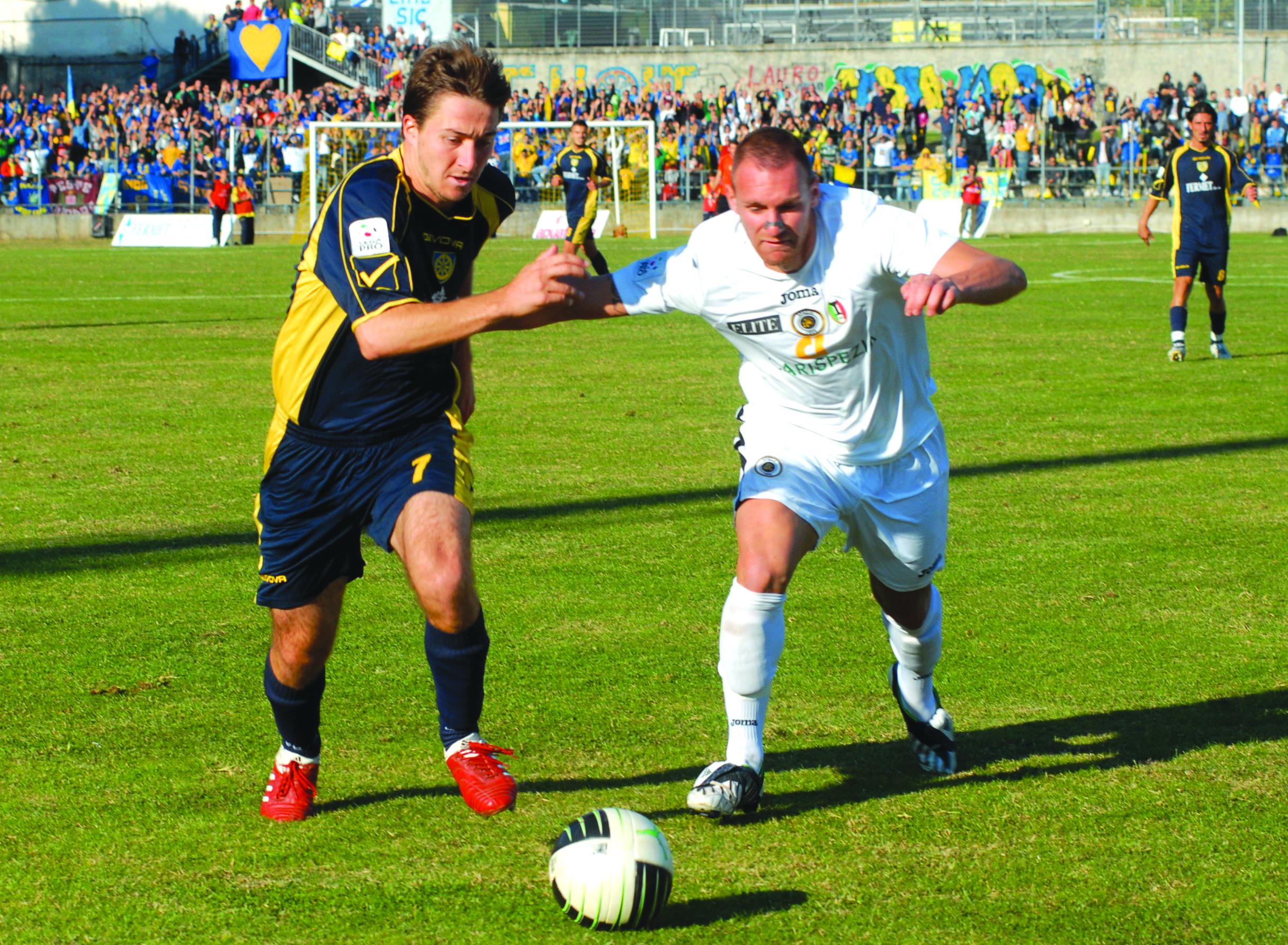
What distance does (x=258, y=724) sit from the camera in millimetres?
4883

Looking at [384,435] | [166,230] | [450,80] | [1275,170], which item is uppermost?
[1275,170]

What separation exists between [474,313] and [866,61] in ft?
148

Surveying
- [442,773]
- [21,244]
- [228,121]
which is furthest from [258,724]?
[228,121]

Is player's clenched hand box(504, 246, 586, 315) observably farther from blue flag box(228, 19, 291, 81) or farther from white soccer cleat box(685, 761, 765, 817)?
blue flag box(228, 19, 291, 81)

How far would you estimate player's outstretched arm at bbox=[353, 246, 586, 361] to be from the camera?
358 centimetres

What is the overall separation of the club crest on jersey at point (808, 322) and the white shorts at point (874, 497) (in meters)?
0.38

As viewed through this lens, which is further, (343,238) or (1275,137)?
(1275,137)

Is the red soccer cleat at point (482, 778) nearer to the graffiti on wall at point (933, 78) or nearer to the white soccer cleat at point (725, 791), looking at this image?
the white soccer cleat at point (725, 791)

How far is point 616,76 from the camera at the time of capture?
156ft

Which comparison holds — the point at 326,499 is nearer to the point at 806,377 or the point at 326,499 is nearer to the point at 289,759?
the point at 289,759

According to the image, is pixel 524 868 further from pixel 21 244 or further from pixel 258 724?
pixel 21 244

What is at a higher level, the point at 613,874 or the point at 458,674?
the point at 458,674

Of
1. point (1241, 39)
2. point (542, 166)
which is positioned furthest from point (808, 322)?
point (1241, 39)

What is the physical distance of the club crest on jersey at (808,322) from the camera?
4.18 metres
